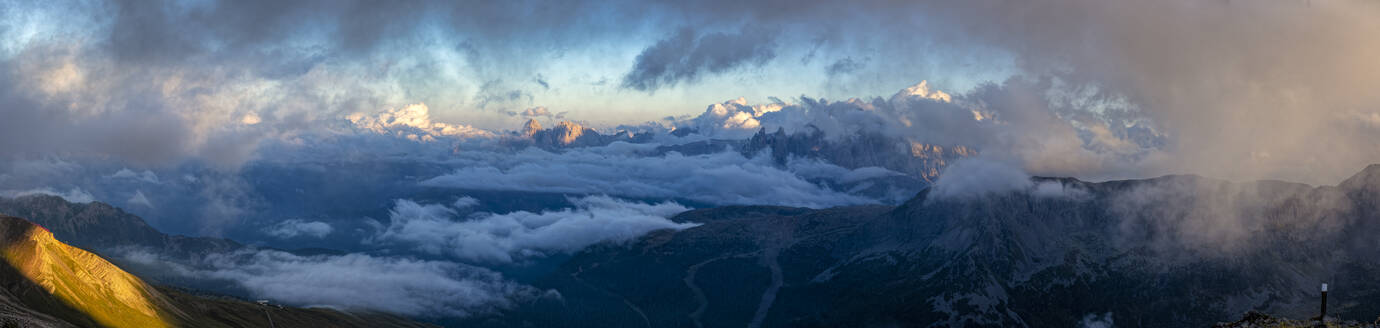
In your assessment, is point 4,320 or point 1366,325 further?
point 4,320

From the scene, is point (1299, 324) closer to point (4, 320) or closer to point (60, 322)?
point (4, 320)

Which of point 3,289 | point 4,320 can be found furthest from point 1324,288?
point 3,289

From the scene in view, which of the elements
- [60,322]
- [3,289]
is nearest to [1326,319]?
[60,322]

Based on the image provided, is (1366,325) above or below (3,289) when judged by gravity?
above

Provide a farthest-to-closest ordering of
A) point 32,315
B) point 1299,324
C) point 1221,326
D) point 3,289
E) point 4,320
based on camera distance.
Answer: point 3,289, point 32,315, point 4,320, point 1221,326, point 1299,324

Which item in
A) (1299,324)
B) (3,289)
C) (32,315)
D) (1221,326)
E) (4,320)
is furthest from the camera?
(3,289)

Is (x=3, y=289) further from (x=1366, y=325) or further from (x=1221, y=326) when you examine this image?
(x=1366, y=325)

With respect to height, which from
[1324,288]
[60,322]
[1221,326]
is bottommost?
[60,322]

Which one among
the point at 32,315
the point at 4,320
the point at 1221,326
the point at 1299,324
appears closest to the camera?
the point at 1299,324

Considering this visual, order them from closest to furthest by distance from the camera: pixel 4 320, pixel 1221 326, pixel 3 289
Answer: pixel 1221 326 < pixel 4 320 < pixel 3 289
